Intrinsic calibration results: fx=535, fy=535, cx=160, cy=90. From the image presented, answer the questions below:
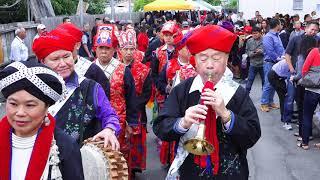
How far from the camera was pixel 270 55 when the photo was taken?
450 inches

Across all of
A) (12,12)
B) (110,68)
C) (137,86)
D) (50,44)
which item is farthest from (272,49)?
(12,12)

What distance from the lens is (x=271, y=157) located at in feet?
26.5

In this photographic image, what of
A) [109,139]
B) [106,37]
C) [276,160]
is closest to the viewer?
[109,139]

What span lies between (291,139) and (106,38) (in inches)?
180

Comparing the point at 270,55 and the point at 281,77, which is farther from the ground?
the point at 270,55

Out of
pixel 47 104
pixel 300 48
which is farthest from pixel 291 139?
pixel 47 104

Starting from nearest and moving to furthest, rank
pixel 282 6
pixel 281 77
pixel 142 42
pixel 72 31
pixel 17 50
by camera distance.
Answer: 1. pixel 72 31
2. pixel 281 77
3. pixel 17 50
4. pixel 142 42
5. pixel 282 6

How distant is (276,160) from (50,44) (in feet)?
16.5

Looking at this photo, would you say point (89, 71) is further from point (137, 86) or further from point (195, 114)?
point (137, 86)

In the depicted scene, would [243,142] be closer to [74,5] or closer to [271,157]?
[271,157]

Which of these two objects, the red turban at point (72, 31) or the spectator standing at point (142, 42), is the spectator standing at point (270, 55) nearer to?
the spectator standing at point (142, 42)

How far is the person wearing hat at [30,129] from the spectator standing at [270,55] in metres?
9.15

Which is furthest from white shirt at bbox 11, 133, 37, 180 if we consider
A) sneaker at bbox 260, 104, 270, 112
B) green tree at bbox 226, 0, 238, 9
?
green tree at bbox 226, 0, 238, 9

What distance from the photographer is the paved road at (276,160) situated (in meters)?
7.18
